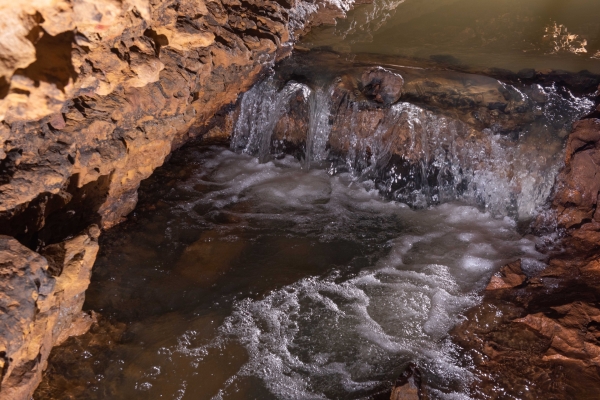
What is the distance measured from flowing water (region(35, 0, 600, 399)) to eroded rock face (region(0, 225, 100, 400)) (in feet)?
1.30

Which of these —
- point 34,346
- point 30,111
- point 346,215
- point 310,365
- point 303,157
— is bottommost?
point 310,365

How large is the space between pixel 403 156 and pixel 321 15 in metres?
3.07

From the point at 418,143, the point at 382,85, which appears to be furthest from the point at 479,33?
the point at 418,143

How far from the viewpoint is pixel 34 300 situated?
241 cm

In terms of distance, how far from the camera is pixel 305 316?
365 centimetres

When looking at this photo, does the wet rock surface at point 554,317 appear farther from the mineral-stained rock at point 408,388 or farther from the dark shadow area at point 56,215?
the dark shadow area at point 56,215

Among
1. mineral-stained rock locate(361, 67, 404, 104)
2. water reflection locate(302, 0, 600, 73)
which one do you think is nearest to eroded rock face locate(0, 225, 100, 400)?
mineral-stained rock locate(361, 67, 404, 104)

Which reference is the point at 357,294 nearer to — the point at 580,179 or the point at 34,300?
the point at 34,300

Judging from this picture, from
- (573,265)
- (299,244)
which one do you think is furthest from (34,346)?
(573,265)

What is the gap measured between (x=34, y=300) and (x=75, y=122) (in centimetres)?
132

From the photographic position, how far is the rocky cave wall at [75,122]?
2281 mm

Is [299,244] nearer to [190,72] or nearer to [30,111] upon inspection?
[190,72]

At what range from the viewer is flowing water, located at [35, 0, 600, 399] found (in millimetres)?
3242

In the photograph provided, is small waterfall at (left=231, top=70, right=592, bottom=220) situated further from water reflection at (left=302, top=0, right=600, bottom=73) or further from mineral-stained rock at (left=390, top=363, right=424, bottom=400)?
mineral-stained rock at (left=390, top=363, right=424, bottom=400)
